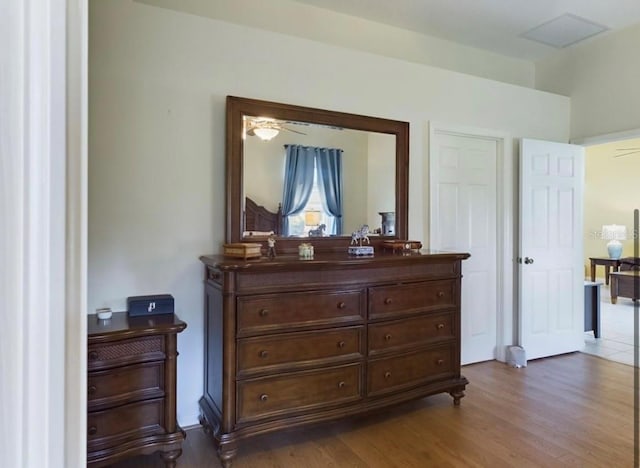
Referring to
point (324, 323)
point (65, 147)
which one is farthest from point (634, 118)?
point (65, 147)

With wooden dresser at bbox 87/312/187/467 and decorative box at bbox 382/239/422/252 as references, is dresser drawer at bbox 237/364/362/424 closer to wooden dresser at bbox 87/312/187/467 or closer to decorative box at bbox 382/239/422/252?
wooden dresser at bbox 87/312/187/467

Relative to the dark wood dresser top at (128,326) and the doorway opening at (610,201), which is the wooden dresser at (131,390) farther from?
the doorway opening at (610,201)

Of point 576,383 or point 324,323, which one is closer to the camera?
point 324,323

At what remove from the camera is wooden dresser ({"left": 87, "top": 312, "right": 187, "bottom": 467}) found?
195 centimetres

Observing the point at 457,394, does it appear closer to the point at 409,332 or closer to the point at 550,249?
the point at 409,332

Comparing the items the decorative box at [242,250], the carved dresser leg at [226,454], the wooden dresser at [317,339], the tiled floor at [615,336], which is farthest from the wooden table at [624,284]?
the carved dresser leg at [226,454]

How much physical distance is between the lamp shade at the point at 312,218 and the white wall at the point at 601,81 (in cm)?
311

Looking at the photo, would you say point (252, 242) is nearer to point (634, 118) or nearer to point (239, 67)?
point (239, 67)

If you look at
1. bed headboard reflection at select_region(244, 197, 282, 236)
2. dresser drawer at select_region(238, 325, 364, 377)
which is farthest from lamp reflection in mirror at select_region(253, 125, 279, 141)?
dresser drawer at select_region(238, 325, 364, 377)

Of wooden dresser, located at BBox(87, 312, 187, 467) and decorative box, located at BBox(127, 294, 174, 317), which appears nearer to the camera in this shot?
wooden dresser, located at BBox(87, 312, 187, 467)

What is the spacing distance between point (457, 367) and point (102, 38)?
3167 millimetres

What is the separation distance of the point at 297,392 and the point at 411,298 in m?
0.98

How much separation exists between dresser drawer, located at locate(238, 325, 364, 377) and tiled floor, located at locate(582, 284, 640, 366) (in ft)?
Result: 10.0
